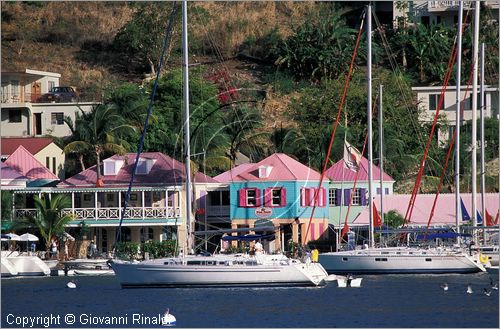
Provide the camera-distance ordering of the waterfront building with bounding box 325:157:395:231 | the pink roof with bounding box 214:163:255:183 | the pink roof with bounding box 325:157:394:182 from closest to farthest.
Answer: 1. the pink roof with bounding box 214:163:255:183
2. the waterfront building with bounding box 325:157:395:231
3. the pink roof with bounding box 325:157:394:182

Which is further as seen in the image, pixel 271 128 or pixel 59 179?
pixel 271 128

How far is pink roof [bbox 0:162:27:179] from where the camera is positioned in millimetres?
91000

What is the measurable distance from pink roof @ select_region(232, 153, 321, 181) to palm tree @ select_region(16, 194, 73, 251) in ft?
35.3

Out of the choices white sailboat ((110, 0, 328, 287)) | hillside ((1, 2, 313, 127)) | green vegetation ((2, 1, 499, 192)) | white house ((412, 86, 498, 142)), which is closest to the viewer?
white sailboat ((110, 0, 328, 287))

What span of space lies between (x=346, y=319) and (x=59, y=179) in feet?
151

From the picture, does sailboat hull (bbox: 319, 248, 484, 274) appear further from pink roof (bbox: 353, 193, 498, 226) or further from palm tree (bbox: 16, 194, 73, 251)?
palm tree (bbox: 16, 194, 73, 251)

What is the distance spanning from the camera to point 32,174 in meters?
91.8

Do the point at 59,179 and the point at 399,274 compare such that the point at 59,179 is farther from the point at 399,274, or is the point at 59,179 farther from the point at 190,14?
the point at 190,14

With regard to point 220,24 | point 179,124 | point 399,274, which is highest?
point 220,24

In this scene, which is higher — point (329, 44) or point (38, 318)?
point (329, 44)

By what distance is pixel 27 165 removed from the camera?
3654 inches

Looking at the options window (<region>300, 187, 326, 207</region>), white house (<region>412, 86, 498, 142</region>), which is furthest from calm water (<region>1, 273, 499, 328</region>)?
white house (<region>412, 86, 498, 142</region>)

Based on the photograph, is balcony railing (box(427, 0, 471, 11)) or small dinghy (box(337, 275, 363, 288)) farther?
balcony railing (box(427, 0, 471, 11))

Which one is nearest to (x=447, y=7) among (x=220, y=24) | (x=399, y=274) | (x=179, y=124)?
(x=220, y=24)
